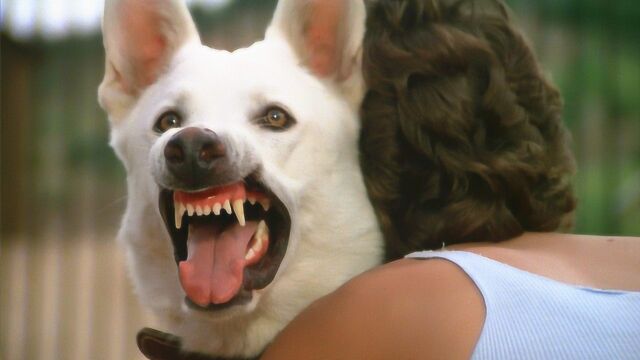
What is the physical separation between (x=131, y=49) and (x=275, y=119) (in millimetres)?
330

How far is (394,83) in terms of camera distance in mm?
1158

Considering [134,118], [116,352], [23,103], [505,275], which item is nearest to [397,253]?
[505,275]

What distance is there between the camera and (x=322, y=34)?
124cm

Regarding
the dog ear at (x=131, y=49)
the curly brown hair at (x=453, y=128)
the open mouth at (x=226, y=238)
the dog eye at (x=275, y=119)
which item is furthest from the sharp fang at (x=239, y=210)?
the dog ear at (x=131, y=49)

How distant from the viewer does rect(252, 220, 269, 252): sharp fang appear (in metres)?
1.07

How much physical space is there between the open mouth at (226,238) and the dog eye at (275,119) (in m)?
0.10

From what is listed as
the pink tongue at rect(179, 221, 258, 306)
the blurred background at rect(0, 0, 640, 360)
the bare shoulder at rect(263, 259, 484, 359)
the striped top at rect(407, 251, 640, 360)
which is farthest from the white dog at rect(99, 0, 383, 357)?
the blurred background at rect(0, 0, 640, 360)

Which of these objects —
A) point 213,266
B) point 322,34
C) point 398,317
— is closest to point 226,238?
point 213,266

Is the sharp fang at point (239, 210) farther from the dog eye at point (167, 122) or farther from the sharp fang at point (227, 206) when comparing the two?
the dog eye at point (167, 122)

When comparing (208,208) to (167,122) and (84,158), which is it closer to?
(167,122)

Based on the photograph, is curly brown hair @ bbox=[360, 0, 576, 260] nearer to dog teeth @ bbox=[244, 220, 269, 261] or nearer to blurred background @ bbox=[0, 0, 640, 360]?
dog teeth @ bbox=[244, 220, 269, 261]

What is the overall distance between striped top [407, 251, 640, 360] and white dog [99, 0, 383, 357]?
304 millimetres

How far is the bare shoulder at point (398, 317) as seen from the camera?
82 centimetres

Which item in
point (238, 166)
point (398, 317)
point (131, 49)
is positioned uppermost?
point (131, 49)
